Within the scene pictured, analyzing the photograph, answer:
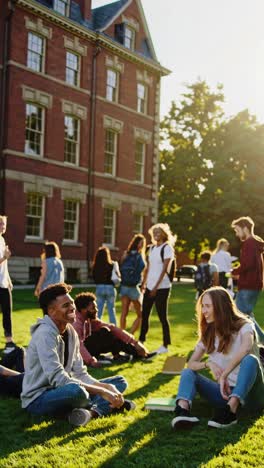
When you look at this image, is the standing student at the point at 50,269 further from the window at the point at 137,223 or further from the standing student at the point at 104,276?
the window at the point at 137,223

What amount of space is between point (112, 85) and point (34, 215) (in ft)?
27.3

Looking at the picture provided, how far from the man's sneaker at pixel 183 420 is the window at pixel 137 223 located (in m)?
27.4

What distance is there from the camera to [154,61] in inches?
1329

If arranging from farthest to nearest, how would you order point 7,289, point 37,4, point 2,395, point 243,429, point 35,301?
point 37,4
point 35,301
point 7,289
point 2,395
point 243,429

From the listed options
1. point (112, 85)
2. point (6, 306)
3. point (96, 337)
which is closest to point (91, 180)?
point (112, 85)

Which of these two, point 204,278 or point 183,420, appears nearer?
point 183,420

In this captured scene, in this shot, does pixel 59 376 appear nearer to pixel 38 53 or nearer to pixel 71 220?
pixel 71 220

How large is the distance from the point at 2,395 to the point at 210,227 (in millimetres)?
33106

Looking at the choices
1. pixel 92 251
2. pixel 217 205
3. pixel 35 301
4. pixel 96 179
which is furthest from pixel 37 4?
pixel 217 205

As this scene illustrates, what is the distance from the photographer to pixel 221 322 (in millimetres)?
5867

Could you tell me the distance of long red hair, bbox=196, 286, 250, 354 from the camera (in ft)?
19.2

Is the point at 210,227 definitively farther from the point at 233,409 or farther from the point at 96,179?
the point at 233,409

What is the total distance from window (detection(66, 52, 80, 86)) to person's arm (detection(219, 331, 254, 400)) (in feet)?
81.8

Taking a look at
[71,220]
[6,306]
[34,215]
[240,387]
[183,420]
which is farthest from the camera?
[71,220]
